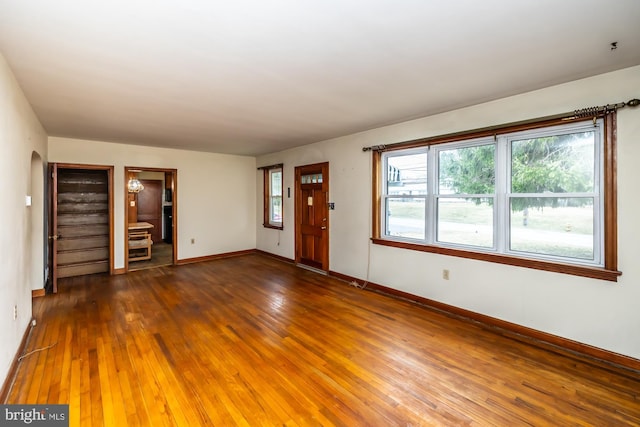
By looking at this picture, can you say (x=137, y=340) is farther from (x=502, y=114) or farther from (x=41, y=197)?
(x=502, y=114)

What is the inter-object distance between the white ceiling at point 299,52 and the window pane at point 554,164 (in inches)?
16.5

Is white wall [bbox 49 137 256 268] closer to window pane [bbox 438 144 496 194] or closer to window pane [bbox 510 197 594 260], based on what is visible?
window pane [bbox 438 144 496 194]

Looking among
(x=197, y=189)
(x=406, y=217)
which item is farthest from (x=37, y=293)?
(x=406, y=217)

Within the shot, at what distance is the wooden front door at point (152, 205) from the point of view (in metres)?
9.20

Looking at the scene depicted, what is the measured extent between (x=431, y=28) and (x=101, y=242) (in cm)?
633

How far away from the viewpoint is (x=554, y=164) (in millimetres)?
2928

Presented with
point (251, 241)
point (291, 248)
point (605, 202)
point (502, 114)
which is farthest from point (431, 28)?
point (251, 241)

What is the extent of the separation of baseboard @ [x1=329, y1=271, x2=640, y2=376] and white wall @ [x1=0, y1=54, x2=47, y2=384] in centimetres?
404

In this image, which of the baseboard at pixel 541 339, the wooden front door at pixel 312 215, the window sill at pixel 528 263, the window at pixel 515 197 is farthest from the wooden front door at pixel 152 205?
the baseboard at pixel 541 339

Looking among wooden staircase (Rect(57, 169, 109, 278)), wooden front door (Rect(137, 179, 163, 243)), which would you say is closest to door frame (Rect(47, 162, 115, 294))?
wooden staircase (Rect(57, 169, 109, 278))

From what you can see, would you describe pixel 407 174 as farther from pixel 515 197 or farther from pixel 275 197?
pixel 275 197

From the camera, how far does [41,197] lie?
428cm

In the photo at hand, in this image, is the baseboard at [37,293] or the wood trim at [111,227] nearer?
the baseboard at [37,293]

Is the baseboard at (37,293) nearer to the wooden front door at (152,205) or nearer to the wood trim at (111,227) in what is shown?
the wood trim at (111,227)
